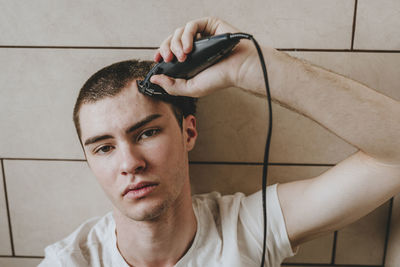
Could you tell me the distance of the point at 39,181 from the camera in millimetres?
1077

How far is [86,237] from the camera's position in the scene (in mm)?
987

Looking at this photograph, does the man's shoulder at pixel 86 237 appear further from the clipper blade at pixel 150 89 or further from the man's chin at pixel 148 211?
the clipper blade at pixel 150 89

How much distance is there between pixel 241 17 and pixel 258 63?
Result: 33 centimetres

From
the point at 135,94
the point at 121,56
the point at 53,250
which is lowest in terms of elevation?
the point at 53,250

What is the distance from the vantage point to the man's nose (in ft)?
2.49

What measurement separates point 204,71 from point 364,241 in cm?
89

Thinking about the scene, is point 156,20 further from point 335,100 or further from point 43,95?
point 335,100

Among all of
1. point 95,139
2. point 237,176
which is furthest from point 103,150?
point 237,176

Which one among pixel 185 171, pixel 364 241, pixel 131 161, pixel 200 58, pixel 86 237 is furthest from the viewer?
pixel 364 241

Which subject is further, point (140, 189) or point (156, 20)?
point (156, 20)

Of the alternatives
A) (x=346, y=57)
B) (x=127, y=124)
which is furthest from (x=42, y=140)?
(x=346, y=57)

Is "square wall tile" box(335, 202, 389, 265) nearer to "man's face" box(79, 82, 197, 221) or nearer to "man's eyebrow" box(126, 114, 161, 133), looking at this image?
"man's face" box(79, 82, 197, 221)

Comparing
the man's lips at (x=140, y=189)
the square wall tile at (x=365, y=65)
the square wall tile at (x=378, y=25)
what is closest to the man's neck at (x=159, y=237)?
the man's lips at (x=140, y=189)

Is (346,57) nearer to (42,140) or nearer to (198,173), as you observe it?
(198,173)
